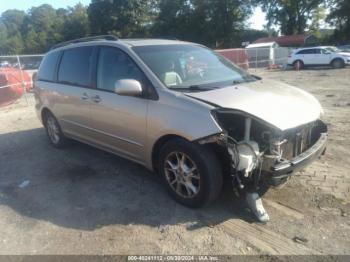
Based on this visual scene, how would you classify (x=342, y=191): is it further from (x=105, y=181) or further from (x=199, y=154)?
(x=105, y=181)

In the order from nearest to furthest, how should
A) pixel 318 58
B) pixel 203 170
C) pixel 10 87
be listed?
pixel 203 170
pixel 10 87
pixel 318 58

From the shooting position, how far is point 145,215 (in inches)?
162

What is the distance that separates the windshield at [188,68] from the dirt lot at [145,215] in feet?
4.52

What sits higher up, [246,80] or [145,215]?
[246,80]

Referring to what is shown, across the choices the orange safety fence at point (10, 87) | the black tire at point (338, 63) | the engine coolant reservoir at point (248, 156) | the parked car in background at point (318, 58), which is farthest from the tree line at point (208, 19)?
the engine coolant reservoir at point (248, 156)

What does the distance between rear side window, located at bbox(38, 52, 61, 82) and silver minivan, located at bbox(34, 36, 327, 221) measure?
93cm

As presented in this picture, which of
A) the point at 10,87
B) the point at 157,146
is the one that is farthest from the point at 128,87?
the point at 10,87

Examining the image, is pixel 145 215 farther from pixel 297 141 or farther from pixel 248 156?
pixel 297 141

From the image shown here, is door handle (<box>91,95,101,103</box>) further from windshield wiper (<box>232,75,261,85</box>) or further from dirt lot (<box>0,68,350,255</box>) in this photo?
windshield wiper (<box>232,75,261,85</box>)

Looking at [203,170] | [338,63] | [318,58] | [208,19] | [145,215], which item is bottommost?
[338,63]

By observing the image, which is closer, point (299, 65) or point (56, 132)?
point (56, 132)

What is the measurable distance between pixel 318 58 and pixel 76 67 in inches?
877

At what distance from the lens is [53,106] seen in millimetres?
6363

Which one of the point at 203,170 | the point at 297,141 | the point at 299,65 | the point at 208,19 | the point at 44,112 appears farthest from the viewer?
the point at 208,19
